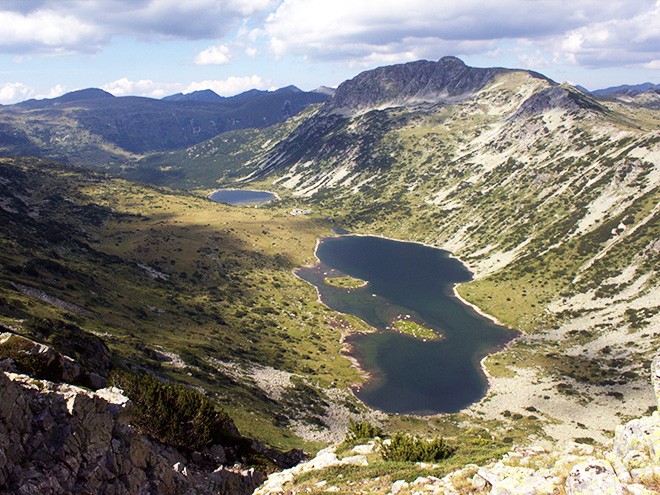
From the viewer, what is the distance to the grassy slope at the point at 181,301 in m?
65.1

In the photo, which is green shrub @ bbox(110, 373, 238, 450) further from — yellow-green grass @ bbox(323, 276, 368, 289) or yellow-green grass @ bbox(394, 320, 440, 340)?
yellow-green grass @ bbox(323, 276, 368, 289)

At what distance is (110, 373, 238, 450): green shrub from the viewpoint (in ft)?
94.5

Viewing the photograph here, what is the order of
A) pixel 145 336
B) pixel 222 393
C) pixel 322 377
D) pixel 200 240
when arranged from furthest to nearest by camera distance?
pixel 200 240 < pixel 322 377 < pixel 145 336 < pixel 222 393

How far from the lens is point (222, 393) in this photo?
206 feet

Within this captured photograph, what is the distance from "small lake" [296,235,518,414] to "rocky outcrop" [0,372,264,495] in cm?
7064

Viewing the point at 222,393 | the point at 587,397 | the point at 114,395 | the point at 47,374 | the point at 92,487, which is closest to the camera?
the point at 92,487

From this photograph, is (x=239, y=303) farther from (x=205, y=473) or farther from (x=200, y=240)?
(x=205, y=473)

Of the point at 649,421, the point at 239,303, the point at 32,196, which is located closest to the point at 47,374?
the point at 649,421

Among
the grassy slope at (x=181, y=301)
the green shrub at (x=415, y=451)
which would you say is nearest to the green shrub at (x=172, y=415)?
the green shrub at (x=415, y=451)

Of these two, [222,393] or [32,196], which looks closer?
[222,393]

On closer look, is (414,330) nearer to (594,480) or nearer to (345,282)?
(345,282)

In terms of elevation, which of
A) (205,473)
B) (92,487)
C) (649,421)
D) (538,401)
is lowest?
(538,401)

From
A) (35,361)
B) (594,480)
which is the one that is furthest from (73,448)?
(594,480)

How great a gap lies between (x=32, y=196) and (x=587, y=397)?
236m
